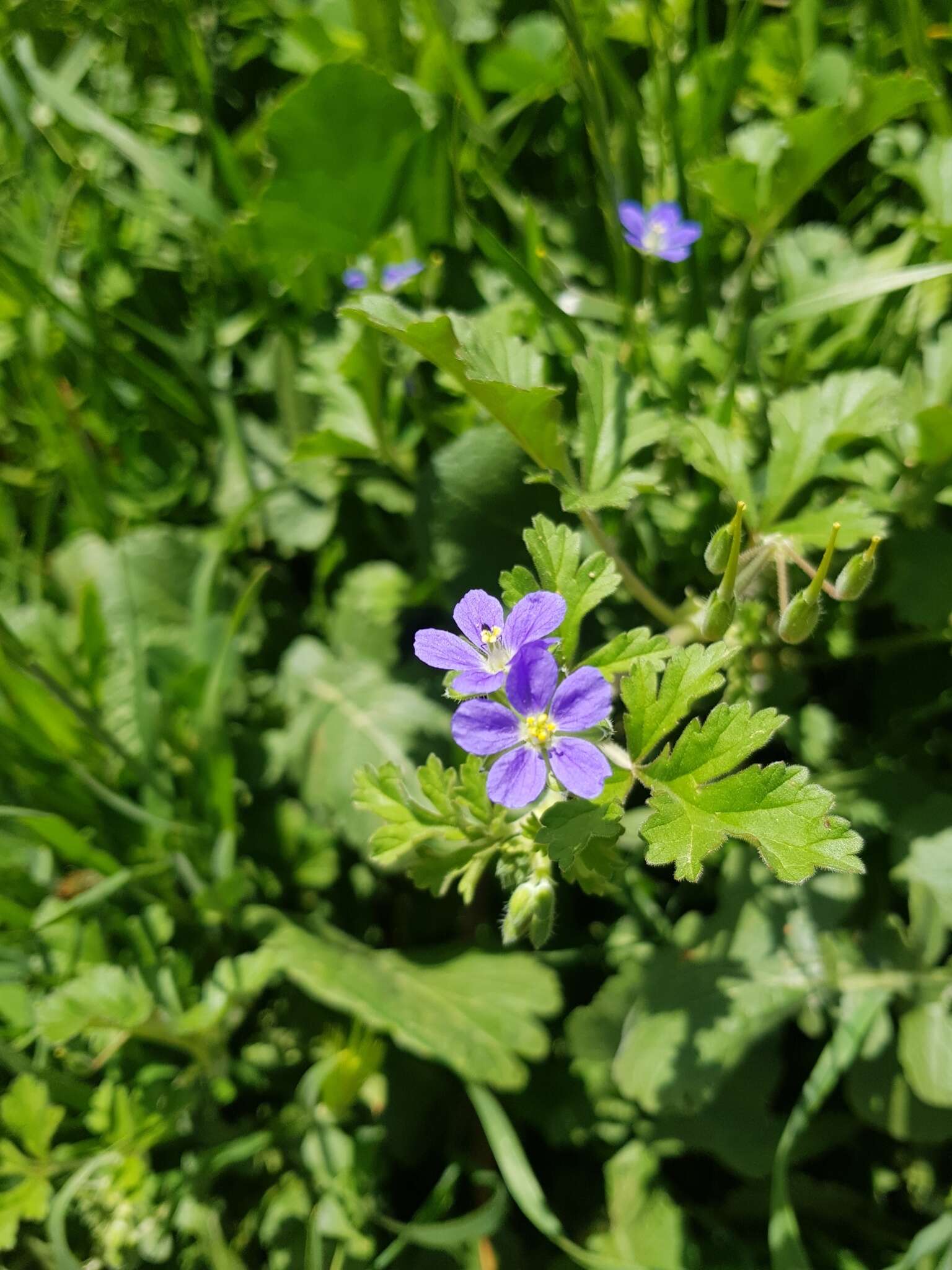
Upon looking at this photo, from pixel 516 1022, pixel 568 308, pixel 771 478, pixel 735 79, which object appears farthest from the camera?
pixel 735 79

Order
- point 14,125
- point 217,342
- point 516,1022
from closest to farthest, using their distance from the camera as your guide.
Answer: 1. point 516,1022
2. point 14,125
3. point 217,342

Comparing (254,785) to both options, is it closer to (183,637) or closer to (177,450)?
(183,637)

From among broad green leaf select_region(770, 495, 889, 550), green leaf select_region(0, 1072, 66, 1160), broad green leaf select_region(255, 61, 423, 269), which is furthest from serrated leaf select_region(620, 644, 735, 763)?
broad green leaf select_region(255, 61, 423, 269)

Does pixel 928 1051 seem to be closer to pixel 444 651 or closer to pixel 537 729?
pixel 537 729

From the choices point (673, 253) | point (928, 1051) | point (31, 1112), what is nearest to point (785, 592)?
point (673, 253)

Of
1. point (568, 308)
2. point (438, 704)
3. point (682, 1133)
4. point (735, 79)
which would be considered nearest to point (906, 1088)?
point (682, 1133)

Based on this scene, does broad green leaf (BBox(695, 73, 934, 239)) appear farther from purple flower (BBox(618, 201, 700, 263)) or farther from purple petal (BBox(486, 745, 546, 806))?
purple petal (BBox(486, 745, 546, 806))

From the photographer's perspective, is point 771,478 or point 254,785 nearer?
point 771,478
